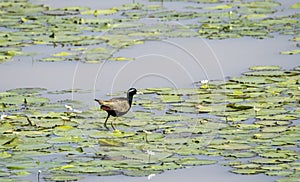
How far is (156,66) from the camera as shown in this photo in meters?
9.37

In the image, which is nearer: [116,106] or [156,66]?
[116,106]

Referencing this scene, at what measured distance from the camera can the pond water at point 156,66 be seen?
340 inches

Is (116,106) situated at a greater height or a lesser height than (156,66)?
lesser

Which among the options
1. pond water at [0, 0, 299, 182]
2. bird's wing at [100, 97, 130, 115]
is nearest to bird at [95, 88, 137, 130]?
bird's wing at [100, 97, 130, 115]

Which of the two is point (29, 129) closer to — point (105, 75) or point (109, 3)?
point (105, 75)

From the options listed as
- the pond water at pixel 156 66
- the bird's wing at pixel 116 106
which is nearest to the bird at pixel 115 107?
the bird's wing at pixel 116 106

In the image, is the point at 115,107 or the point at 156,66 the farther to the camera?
the point at 156,66

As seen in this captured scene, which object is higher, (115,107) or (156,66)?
(156,66)

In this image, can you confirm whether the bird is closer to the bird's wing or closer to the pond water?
the bird's wing

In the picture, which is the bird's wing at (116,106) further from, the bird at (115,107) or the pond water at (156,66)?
the pond water at (156,66)

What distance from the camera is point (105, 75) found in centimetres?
897

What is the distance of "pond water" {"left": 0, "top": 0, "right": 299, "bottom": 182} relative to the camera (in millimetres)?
8625

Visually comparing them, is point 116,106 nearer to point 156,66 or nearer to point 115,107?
point 115,107

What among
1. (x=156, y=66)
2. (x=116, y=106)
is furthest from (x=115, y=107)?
(x=156, y=66)
